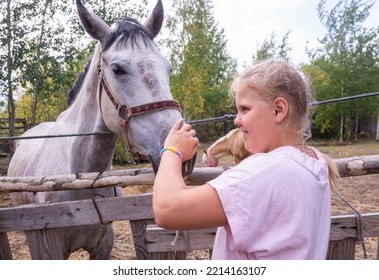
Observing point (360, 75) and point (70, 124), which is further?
point (360, 75)

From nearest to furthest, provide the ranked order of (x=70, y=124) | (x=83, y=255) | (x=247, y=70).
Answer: (x=247, y=70) < (x=70, y=124) < (x=83, y=255)

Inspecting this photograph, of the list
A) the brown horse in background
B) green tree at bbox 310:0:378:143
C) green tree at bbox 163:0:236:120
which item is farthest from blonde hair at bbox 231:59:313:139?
green tree at bbox 310:0:378:143

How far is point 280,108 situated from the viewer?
825 millimetres

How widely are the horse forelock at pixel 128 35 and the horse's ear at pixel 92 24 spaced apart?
10 cm

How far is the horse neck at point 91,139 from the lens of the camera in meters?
1.97

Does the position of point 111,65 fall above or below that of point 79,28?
below

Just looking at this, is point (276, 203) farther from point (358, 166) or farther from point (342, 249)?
point (358, 166)

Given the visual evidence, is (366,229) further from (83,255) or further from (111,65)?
(83,255)

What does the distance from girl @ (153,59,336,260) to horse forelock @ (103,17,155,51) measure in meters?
1.05

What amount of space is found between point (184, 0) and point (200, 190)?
16002mm

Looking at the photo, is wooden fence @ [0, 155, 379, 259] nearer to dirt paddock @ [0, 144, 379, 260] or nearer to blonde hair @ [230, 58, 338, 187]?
dirt paddock @ [0, 144, 379, 260]

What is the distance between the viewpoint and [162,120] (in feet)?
4.92

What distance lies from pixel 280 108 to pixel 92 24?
58.0 inches

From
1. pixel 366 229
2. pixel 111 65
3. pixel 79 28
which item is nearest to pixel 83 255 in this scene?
pixel 111 65
